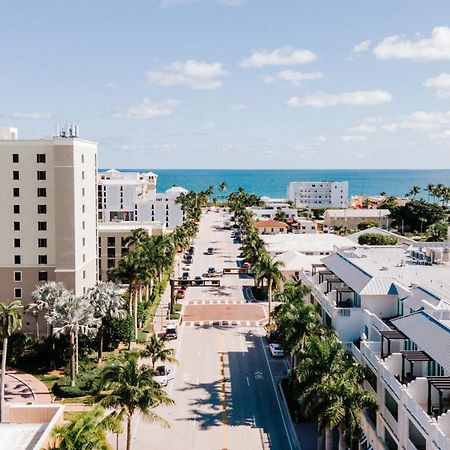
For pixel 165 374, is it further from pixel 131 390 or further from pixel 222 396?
pixel 131 390

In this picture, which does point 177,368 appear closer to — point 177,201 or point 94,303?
point 94,303

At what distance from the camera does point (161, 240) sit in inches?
3903

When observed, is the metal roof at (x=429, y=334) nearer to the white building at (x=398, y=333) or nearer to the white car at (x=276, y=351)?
the white building at (x=398, y=333)

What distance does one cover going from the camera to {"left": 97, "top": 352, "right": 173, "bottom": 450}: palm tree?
3556 centimetres

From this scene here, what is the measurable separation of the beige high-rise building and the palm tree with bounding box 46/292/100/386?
550 inches

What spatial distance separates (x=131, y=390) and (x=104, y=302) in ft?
91.6

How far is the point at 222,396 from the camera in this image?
54156 millimetres


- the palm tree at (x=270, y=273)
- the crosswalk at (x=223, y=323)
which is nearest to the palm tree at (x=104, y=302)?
the crosswalk at (x=223, y=323)

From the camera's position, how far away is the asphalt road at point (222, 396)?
149 ft

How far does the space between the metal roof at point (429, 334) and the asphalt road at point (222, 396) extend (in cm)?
1306

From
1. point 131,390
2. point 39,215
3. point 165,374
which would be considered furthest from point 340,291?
point 39,215

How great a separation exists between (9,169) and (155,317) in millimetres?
28849

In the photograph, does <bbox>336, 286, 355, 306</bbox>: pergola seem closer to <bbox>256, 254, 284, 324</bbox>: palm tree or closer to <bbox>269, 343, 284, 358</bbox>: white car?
<bbox>269, 343, 284, 358</bbox>: white car

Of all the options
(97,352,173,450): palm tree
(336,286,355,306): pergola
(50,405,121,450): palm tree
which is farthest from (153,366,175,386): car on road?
(50,405,121,450): palm tree
